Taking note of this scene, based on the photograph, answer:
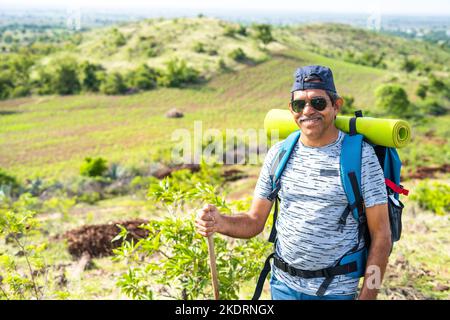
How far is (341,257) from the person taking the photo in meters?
2.23

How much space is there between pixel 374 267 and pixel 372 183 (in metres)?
0.37

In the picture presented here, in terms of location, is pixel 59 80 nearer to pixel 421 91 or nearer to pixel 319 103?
pixel 421 91

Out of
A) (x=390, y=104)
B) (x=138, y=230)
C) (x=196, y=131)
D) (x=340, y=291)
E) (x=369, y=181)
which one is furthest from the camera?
(x=390, y=104)

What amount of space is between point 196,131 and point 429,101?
18706mm

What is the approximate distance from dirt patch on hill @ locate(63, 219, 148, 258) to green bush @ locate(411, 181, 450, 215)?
15.5 ft

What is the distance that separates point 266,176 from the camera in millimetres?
2387

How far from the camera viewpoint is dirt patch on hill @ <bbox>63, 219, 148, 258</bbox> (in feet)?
24.4

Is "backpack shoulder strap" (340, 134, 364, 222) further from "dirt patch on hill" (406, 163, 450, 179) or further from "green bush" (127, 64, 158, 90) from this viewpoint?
"green bush" (127, 64, 158, 90)

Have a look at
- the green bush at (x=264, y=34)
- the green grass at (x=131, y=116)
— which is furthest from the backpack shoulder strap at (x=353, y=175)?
the green bush at (x=264, y=34)

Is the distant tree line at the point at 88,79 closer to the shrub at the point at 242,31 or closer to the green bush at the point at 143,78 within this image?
the green bush at the point at 143,78

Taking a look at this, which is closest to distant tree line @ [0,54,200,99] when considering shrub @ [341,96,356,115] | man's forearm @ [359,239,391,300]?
shrub @ [341,96,356,115]

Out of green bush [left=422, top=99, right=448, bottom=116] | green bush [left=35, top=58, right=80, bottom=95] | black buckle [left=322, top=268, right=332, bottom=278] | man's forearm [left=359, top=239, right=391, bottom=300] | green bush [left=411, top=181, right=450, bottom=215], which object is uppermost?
man's forearm [left=359, top=239, right=391, bottom=300]
